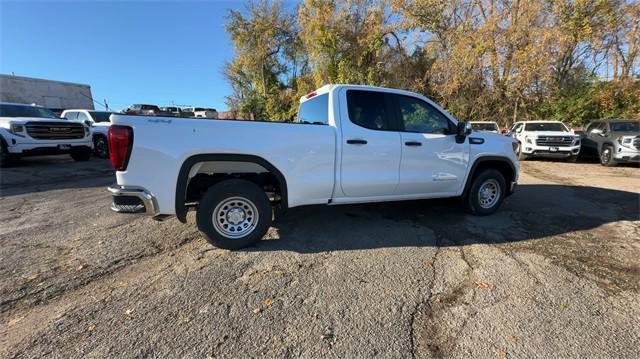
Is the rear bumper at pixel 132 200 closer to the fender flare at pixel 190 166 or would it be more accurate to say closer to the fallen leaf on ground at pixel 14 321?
the fender flare at pixel 190 166

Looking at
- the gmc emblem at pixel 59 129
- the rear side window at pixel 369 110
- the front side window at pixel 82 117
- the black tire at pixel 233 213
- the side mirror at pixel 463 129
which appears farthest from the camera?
the front side window at pixel 82 117

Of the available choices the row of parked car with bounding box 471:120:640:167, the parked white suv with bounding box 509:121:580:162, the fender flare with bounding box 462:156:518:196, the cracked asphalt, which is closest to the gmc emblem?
the cracked asphalt

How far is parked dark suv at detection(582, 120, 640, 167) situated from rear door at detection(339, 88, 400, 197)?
1182 cm

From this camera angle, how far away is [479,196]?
18.0 feet

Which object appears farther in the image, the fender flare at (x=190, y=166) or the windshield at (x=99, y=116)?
the windshield at (x=99, y=116)

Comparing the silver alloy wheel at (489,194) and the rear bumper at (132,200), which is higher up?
the rear bumper at (132,200)

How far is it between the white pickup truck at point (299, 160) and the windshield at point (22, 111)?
11.0m

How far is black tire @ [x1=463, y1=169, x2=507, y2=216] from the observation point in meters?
5.35

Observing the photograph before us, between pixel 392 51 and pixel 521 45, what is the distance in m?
7.91

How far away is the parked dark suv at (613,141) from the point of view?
11577 millimetres

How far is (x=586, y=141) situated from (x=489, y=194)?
11799mm

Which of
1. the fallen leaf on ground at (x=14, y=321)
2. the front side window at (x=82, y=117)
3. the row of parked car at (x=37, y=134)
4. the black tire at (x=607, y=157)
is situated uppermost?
the front side window at (x=82, y=117)

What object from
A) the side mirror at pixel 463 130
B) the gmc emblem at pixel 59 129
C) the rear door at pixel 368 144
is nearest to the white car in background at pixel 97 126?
the gmc emblem at pixel 59 129

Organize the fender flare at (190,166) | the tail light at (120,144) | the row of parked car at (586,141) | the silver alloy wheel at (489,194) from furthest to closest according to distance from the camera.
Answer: the row of parked car at (586,141) → the silver alloy wheel at (489,194) → the fender flare at (190,166) → the tail light at (120,144)
